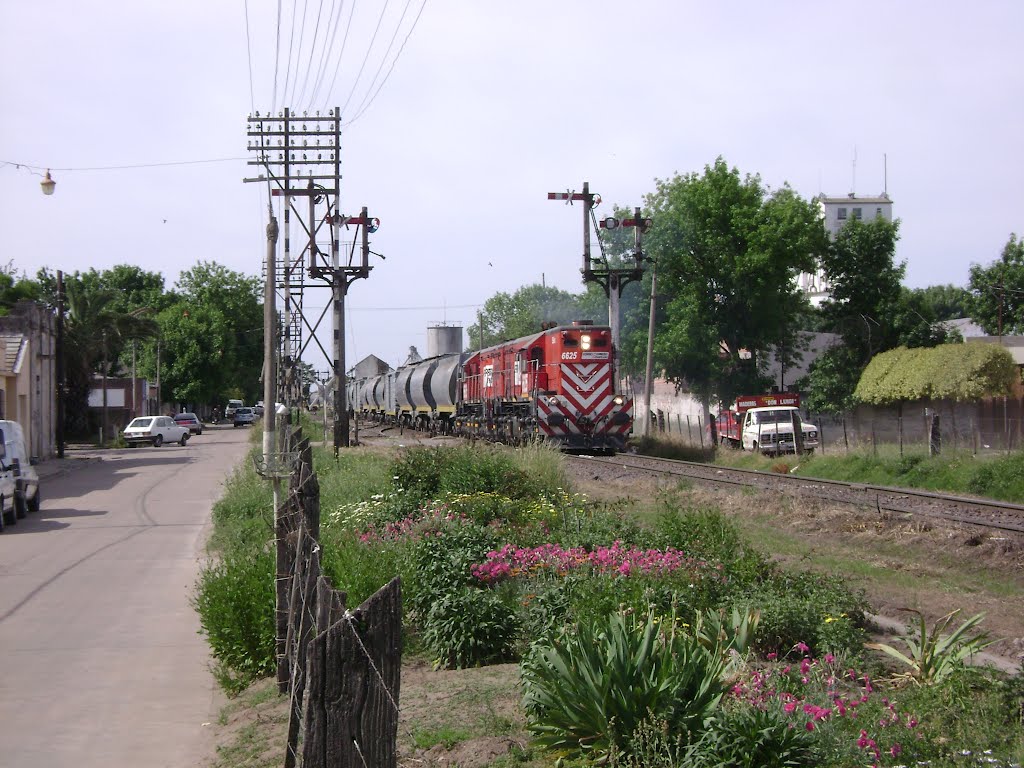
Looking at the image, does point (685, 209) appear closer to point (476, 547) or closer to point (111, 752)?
point (476, 547)

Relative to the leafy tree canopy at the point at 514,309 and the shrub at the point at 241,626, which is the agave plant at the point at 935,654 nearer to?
the shrub at the point at 241,626

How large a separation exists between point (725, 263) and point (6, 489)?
36.1m

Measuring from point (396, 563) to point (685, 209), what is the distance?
4215 centimetres

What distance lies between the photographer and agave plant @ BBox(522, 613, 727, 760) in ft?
16.6

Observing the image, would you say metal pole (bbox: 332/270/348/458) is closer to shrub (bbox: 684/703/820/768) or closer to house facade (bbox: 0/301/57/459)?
house facade (bbox: 0/301/57/459)

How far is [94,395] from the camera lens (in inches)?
2391

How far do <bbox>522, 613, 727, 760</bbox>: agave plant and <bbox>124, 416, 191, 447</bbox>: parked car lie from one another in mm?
53011

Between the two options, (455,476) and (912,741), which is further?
(455,476)

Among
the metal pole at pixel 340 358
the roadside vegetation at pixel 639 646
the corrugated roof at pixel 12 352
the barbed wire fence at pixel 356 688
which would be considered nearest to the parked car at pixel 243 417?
the corrugated roof at pixel 12 352

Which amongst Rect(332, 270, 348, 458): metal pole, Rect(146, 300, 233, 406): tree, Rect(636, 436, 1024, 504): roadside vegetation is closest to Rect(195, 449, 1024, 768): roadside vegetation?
Rect(636, 436, 1024, 504): roadside vegetation

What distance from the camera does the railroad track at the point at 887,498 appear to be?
15.5 m

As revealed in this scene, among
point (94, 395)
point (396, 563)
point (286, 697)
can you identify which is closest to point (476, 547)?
point (396, 563)

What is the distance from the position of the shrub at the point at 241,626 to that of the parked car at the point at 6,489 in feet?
39.9

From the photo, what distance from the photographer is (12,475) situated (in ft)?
66.0
